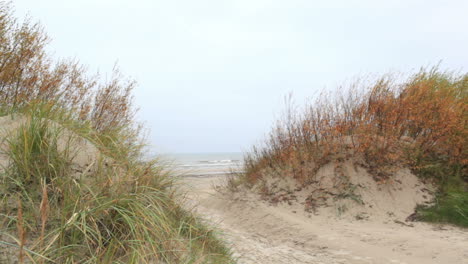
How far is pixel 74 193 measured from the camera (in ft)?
8.39

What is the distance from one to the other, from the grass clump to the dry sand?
952 millimetres

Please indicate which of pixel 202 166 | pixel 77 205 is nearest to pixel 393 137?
pixel 77 205

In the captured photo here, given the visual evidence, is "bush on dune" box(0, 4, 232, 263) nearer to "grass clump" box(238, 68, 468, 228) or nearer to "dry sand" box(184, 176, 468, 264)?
"dry sand" box(184, 176, 468, 264)

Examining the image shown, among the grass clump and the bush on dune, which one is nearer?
the bush on dune

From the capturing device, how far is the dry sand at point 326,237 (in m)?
4.45

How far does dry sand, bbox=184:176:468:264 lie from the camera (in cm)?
445

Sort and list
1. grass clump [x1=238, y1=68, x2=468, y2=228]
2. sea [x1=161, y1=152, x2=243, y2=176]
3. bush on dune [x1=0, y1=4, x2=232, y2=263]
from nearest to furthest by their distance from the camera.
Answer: bush on dune [x1=0, y1=4, x2=232, y2=263], sea [x1=161, y1=152, x2=243, y2=176], grass clump [x1=238, y1=68, x2=468, y2=228]

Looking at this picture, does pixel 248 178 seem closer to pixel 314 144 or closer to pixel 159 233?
pixel 314 144

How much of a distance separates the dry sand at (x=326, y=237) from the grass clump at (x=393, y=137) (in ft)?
3.12

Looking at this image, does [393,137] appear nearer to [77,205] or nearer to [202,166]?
[77,205]

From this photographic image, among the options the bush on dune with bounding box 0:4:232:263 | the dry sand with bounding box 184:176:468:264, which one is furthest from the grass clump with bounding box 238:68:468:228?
the bush on dune with bounding box 0:4:232:263

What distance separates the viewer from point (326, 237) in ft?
18.4

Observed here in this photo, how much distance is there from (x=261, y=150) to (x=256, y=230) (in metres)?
3.15

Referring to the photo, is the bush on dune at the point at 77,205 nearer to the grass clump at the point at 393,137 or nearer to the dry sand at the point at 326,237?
the dry sand at the point at 326,237
